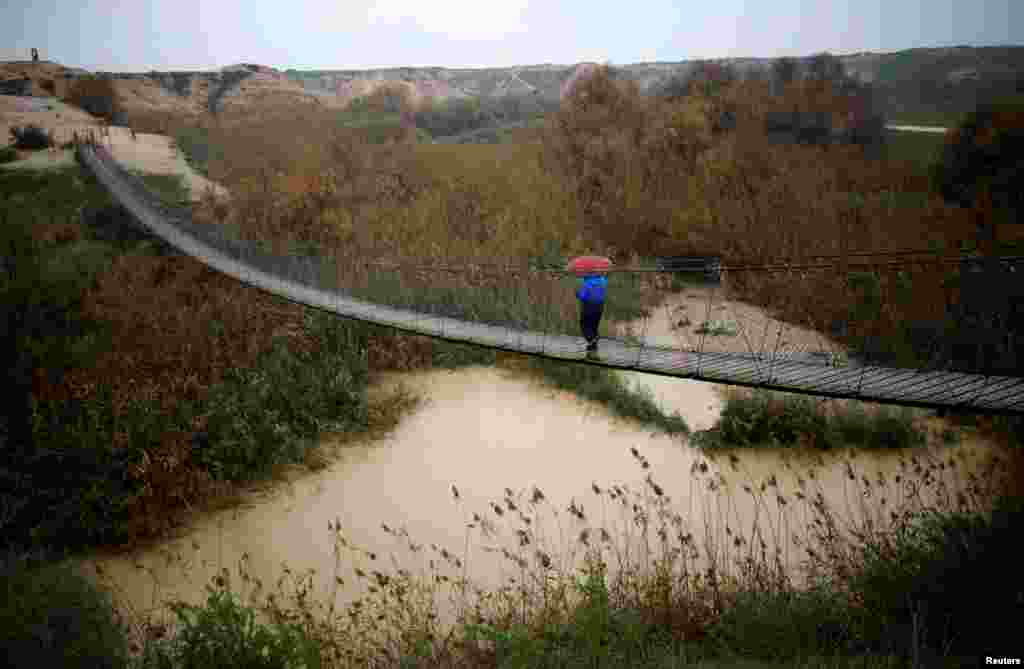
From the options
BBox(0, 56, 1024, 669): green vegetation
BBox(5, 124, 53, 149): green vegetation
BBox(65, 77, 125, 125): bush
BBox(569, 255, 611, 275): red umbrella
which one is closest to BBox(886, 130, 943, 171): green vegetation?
BBox(0, 56, 1024, 669): green vegetation

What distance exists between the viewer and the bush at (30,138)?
18031 millimetres

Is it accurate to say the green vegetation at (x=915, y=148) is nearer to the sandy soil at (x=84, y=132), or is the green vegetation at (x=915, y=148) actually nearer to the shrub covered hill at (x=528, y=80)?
the shrub covered hill at (x=528, y=80)

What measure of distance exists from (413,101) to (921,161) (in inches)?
1059

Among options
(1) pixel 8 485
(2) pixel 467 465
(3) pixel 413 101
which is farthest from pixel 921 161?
(3) pixel 413 101

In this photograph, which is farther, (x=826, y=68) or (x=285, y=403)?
(x=826, y=68)

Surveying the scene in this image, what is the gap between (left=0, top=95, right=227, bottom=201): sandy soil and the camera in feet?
53.9

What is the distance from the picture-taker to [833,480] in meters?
6.23

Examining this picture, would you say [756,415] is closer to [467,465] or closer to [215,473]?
[467,465]

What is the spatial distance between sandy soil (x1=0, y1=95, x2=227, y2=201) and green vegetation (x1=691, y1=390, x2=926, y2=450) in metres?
13.3

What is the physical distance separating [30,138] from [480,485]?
67.2 feet

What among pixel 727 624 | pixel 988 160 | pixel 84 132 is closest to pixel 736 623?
pixel 727 624

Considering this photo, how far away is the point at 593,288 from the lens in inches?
187

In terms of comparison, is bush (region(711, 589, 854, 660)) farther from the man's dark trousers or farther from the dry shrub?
the dry shrub

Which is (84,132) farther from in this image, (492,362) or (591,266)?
(591,266)
